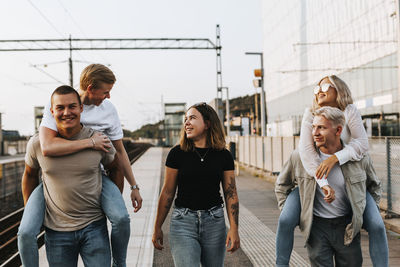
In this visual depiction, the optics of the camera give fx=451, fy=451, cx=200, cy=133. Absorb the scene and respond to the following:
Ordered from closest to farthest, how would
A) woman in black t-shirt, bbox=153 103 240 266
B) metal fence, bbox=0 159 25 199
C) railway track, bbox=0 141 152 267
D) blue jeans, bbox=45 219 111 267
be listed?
blue jeans, bbox=45 219 111 267, woman in black t-shirt, bbox=153 103 240 266, railway track, bbox=0 141 152 267, metal fence, bbox=0 159 25 199

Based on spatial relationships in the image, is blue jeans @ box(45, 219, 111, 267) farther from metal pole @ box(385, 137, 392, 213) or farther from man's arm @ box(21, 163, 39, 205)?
metal pole @ box(385, 137, 392, 213)

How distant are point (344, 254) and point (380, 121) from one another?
122ft

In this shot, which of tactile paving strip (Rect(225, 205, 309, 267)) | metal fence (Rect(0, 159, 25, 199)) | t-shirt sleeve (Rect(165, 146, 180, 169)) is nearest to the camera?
t-shirt sleeve (Rect(165, 146, 180, 169))

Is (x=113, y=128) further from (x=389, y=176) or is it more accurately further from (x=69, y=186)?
(x=389, y=176)

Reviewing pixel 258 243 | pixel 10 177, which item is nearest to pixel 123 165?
pixel 258 243

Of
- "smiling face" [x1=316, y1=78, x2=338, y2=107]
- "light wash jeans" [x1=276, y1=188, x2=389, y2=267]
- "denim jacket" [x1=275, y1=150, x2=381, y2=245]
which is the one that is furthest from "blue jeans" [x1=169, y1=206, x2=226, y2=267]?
"smiling face" [x1=316, y1=78, x2=338, y2=107]

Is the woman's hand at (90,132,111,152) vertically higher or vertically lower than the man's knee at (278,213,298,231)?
higher

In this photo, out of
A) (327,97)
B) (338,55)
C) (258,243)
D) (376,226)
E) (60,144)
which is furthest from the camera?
(338,55)

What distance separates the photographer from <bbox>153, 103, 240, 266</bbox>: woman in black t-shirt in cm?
308

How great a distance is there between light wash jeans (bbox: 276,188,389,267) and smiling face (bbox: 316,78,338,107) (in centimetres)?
65

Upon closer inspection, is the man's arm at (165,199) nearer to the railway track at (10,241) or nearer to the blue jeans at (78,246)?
the blue jeans at (78,246)

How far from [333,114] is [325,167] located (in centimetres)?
36

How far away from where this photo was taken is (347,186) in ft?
9.68

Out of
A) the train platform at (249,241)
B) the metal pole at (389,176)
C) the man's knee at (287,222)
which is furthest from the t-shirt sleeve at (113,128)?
the metal pole at (389,176)
